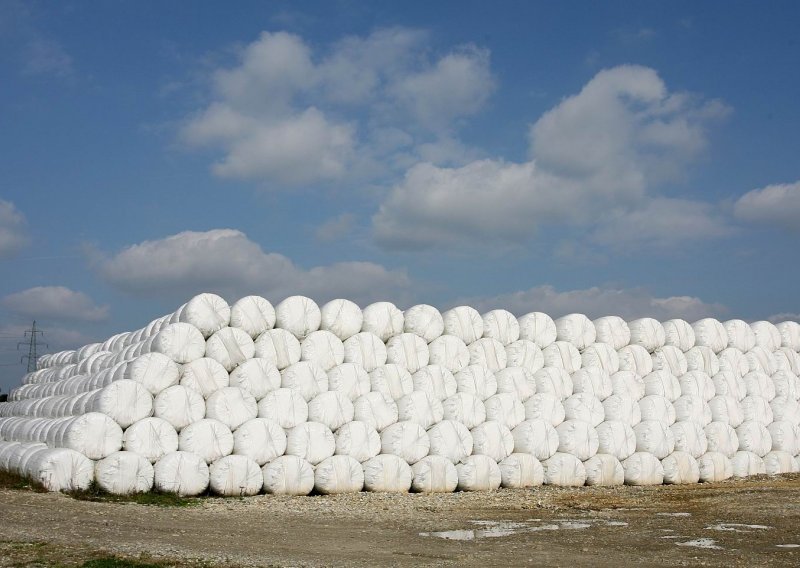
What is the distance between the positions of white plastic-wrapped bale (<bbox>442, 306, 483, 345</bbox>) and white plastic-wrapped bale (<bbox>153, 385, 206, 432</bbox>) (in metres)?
5.41

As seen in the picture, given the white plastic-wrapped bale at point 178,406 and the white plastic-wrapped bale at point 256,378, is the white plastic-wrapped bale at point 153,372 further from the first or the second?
the white plastic-wrapped bale at point 256,378

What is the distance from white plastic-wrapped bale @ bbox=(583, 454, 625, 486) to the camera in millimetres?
16672

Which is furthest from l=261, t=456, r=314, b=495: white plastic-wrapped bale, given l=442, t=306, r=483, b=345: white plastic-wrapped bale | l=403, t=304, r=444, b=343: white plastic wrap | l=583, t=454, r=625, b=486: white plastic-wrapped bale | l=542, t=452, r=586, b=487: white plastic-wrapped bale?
l=583, t=454, r=625, b=486: white plastic-wrapped bale

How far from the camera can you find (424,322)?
17.0m

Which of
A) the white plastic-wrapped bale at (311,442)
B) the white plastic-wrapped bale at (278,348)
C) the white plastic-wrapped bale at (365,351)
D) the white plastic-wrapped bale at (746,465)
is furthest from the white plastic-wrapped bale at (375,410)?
the white plastic-wrapped bale at (746,465)

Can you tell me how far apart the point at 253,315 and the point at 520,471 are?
5.83m

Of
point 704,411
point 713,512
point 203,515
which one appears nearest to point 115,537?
point 203,515

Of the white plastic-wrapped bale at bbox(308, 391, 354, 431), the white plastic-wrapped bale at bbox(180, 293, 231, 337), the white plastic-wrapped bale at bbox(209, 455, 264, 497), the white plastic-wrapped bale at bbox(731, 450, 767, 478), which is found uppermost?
the white plastic-wrapped bale at bbox(180, 293, 231, 337)

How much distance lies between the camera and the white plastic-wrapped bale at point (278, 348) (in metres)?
15.5

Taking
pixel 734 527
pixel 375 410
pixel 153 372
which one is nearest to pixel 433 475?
pixel 375 410

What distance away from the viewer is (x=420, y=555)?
8.85 m

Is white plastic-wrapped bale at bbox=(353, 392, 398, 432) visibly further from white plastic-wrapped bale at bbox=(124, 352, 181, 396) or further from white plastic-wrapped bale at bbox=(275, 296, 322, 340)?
white plastic-wrapped bale at bbox=(124, 352, 181, 396)

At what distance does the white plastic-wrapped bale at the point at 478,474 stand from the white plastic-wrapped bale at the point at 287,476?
292 cm

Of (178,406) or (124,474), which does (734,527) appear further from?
(124,474)
